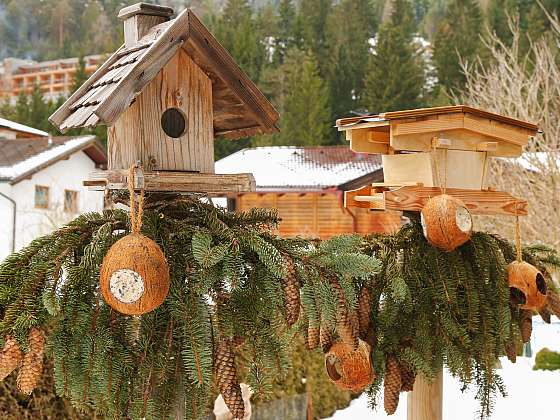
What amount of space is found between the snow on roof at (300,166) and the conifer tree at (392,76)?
947 centimetres

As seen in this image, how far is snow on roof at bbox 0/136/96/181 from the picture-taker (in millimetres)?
17234

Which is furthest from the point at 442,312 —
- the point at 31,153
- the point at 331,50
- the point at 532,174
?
the point at 331,50

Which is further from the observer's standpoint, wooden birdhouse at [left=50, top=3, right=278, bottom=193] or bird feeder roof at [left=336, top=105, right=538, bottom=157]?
bird feeder roof at [left=336, top=105, right=538, bottom=157]

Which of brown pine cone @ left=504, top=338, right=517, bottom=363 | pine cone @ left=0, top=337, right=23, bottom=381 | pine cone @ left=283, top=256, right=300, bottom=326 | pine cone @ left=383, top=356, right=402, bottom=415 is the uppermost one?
pine cone @ left=283, top=256, right=300, bottom=326

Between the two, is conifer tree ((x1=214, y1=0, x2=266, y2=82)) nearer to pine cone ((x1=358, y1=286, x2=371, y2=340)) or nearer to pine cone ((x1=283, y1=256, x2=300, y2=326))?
pine cone ((x1=358, y1=286, x2=371, y2=340))

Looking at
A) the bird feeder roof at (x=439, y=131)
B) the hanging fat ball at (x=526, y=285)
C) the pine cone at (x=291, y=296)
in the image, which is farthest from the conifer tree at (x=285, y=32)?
the pine cone at (x=291, y=296)

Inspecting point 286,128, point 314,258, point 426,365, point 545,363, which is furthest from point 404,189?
point 286,128

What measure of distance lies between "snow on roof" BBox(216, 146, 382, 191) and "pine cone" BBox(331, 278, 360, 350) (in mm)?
14476

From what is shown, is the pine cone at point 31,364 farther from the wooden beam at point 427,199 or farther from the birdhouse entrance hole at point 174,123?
the wooden beam at point 427,199

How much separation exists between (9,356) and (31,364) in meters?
0.06

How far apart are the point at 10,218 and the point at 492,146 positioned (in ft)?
49.9

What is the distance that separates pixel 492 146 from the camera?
3424 mm

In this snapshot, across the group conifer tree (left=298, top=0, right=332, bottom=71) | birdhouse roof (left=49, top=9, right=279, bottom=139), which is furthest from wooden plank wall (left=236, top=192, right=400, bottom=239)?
conifer tree (left=298, top=0, right=332, bottom=71)

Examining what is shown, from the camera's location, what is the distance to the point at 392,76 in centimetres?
2805
